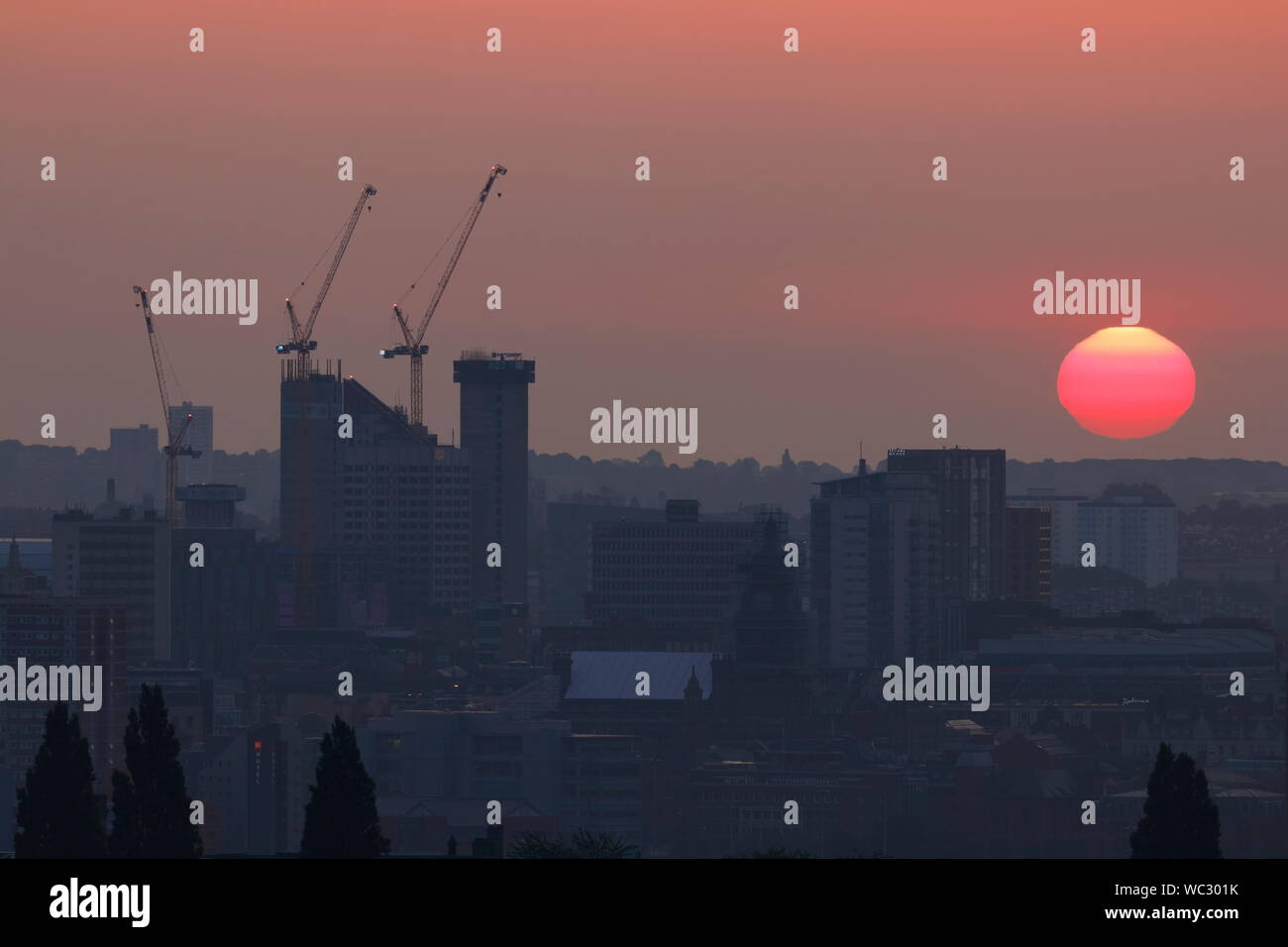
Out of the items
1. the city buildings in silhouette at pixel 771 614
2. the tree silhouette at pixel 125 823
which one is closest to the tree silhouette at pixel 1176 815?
the tree silhouette at pixel 125 823

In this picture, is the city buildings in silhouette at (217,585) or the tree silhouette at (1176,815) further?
the city buildings in silhouette at (217,585)

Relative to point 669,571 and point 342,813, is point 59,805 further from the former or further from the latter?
point 669,571

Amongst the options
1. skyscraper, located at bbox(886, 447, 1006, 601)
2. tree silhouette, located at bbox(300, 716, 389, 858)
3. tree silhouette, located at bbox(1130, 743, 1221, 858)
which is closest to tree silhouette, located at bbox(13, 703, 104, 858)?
tree silhouette, located at bbox(300, 716, 389, 858)

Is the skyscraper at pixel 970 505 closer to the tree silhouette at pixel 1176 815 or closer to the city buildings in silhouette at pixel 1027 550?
the city buildings in silhouette at pixel 1027 550

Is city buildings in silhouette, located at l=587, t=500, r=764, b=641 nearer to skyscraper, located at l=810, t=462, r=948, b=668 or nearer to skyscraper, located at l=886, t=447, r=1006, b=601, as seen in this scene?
skyscraper, located at l=810, t=462, r=948, b=668

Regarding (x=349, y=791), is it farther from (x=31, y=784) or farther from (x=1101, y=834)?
(x=1101, y=834)

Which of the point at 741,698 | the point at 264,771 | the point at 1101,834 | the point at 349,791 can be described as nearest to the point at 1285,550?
the point at 741,698
